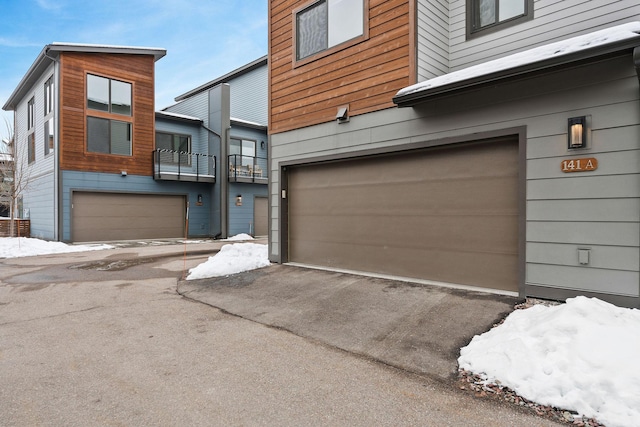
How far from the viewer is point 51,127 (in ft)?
45.8

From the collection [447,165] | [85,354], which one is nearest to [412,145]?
[447,165]

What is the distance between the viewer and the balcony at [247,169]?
1648 cm

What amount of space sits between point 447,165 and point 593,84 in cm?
195

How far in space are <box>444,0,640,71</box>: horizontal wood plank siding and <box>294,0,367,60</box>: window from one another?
122cm

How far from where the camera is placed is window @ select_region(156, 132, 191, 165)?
53.1ft

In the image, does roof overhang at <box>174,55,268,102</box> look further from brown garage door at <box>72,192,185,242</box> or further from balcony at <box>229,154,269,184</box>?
brown garage door at <box>72,192,185,242</box>

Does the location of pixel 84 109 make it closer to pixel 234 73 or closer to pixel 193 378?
pixel 234 73

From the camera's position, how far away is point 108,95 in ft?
47.5

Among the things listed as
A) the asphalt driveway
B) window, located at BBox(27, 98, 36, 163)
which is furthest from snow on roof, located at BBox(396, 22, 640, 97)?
window, located at BBox(27, 98, 36, 163)

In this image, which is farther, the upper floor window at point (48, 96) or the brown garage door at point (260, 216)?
the brown garage door at point (260, 216)

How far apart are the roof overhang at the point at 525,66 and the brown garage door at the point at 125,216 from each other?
1318cm

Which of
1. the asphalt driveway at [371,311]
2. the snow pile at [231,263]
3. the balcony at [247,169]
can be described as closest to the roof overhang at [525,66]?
the asphalt driveway at [371,311]

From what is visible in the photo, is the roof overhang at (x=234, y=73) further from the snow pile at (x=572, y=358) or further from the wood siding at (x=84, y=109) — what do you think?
the snow pile at (x=572, y=358)

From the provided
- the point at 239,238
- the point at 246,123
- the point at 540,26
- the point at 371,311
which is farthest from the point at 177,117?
the point at 371,311
